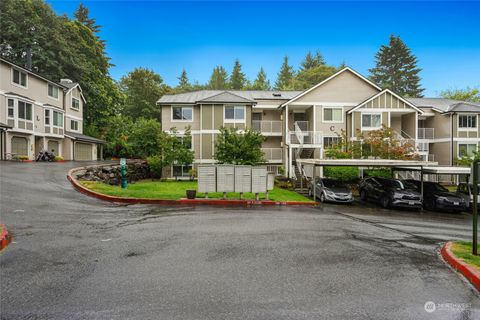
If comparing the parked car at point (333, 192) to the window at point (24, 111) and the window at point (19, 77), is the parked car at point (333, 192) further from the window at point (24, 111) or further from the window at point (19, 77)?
the window at point (19, 77)

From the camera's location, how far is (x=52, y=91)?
3538cm

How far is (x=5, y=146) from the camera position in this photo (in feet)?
89.2

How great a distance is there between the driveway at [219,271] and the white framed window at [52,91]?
29317 mm

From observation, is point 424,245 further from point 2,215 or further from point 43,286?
point 2,215

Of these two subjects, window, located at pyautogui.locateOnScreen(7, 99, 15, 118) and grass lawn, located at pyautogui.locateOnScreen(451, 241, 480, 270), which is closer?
A: grass lawn, located at pyautogui.locateOnScreen(451, 241, 480, 270)

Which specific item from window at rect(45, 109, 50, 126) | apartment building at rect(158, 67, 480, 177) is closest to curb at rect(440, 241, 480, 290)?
apartment building at rect(158, 67, 480, 177)

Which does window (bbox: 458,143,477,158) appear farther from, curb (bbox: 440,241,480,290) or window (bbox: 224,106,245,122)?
curb (bbox: 440,241,480,290)

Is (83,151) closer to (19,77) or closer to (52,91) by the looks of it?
(52,91)

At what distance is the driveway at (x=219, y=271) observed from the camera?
4364 millimetres

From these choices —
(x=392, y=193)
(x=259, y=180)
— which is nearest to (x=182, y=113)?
(x=259, y=180)

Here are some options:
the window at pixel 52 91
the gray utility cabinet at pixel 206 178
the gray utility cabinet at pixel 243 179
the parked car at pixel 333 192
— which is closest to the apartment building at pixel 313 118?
the parked car at pixel 333 192

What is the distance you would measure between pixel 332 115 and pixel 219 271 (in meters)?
27.3

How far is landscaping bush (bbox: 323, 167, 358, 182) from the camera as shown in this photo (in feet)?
87.1

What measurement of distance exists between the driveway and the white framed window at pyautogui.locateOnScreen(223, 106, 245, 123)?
19640 millimetres
